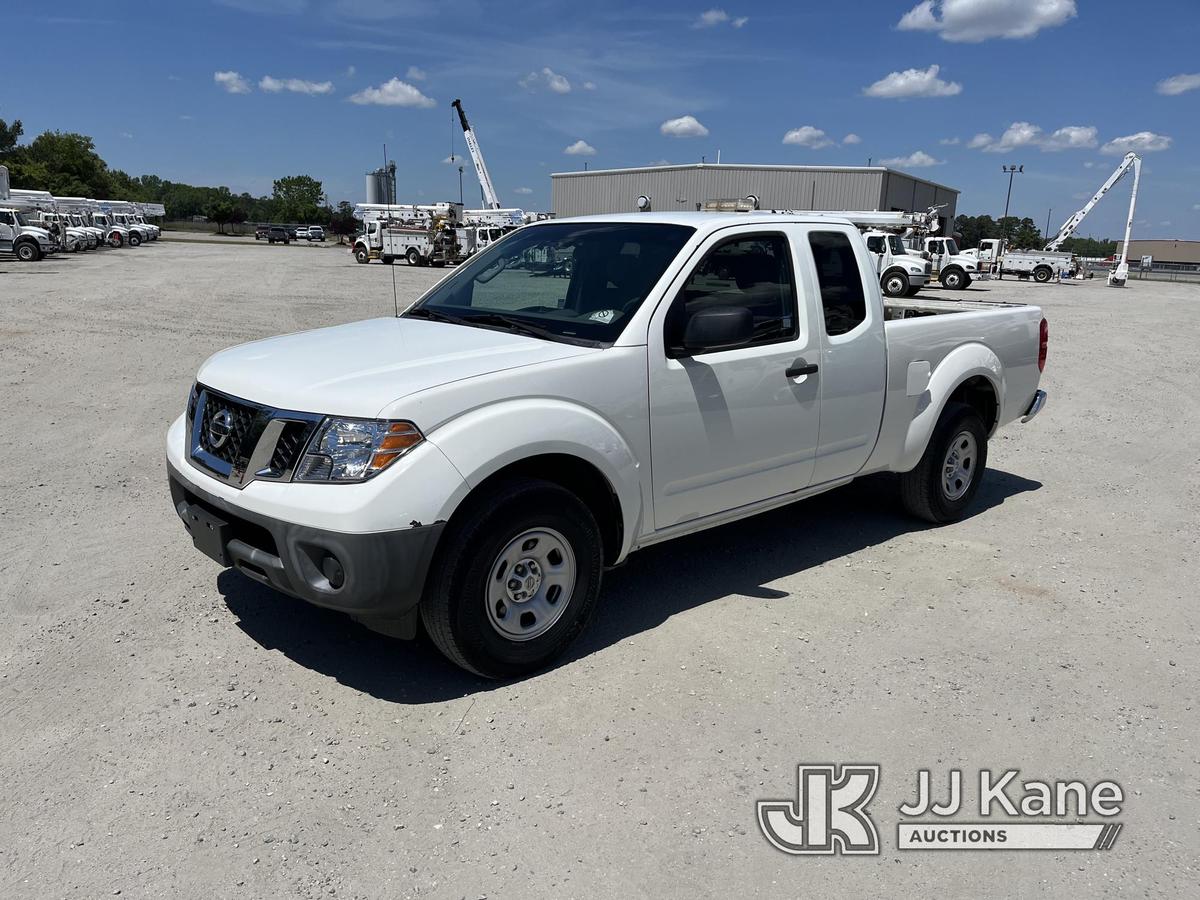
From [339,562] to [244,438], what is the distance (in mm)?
728

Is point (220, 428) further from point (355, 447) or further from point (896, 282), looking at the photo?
point (896, 282)

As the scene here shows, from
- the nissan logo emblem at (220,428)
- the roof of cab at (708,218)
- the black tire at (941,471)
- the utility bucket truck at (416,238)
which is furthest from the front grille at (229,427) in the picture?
the utility bucket truck at (416,238)

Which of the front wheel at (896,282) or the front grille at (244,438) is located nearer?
the front grille at (244,438)

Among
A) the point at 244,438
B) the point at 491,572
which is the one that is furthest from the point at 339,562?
the point at 244,438

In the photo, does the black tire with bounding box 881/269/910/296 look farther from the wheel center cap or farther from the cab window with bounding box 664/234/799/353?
the wheel center cap

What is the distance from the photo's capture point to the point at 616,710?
3543mm

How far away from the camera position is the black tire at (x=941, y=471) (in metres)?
5.62

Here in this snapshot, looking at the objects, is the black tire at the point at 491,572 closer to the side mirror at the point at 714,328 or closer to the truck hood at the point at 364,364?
the truck hood at the point at 364,364

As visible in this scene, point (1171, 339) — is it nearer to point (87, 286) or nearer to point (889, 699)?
point (889, 699)

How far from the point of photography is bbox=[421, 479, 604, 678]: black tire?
3.37m

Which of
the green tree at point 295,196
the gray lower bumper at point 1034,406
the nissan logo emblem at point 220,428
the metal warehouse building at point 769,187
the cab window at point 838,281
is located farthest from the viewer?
the green tree at point 295,196

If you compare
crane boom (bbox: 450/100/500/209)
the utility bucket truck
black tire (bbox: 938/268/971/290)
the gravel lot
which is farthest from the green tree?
the gravel lot

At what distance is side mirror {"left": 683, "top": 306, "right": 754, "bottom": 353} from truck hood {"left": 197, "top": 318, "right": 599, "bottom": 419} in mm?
478

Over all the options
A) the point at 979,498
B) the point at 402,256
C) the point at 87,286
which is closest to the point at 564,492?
the point at 979,498
